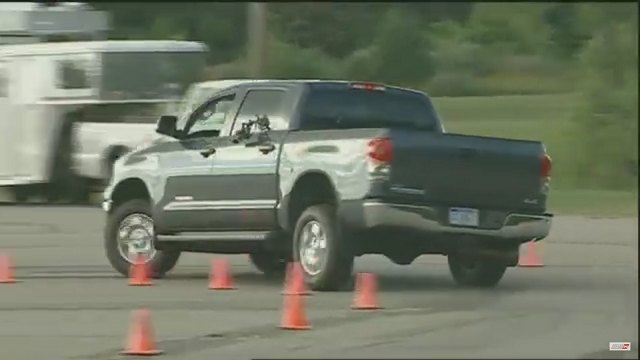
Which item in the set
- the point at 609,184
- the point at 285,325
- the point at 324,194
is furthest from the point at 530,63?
the point at 285,325

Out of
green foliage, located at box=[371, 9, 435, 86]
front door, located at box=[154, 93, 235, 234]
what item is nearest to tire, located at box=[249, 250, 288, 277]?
front door, located at box=[154, 93, 235, 234]

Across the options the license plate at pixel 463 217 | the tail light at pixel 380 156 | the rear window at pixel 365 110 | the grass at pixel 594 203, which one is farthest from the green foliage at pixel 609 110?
the tail light at pixel 380 156

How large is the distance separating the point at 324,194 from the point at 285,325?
8.90ft

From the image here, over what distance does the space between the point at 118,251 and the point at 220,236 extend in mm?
1443

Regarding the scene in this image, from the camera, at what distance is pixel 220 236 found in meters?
16.0

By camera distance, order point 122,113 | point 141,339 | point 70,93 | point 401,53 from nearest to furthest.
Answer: point 141,339 < point 70,93 < point 122,113 < point 401,53

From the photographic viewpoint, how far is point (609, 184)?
33812 mm

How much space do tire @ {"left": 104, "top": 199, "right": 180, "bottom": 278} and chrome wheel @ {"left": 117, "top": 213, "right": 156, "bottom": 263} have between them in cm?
3

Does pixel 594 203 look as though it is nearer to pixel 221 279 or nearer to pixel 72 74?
pixel 72 74

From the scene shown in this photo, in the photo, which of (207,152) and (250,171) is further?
(207,152)

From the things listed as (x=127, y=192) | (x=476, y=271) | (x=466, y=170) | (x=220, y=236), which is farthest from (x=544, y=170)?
(x=127, y=192)

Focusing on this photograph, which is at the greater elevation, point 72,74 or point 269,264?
point 72,74

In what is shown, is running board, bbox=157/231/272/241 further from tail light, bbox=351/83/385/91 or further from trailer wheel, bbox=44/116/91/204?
trailer wheel, bbox=44/116/91/204

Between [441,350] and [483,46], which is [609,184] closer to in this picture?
[483,46]
